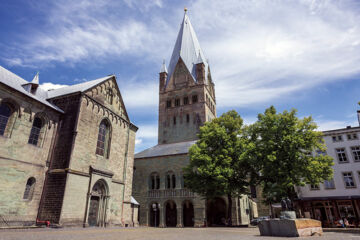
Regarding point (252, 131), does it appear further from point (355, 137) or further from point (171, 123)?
point (171, 123)

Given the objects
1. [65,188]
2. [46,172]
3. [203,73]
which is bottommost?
[65,188]

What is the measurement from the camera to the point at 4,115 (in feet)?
51.3

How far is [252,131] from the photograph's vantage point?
2459 cm

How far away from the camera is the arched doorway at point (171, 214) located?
33.5m

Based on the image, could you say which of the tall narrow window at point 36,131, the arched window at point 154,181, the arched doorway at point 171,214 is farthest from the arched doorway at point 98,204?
the arched doorway at point 171,214

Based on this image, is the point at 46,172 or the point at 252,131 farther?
the point at 252,131

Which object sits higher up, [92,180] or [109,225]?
[92,180]

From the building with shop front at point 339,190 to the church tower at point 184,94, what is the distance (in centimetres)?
2307

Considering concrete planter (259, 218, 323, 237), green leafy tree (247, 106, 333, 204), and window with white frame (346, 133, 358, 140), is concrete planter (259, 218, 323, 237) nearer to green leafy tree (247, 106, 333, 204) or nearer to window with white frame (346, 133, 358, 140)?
green leafy tree (247, 106, 333, 204)

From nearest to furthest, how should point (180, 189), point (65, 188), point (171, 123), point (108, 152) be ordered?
point (65, 188), point (108, 152), point (180, 189), point (171, 123)

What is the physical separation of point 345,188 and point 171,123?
3223 cm

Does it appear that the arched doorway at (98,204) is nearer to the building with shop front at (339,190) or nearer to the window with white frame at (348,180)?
the building with shop front at (339,190)

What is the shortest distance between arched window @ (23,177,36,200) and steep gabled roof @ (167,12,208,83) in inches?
1597

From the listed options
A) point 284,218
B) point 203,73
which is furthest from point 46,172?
point 203,73
